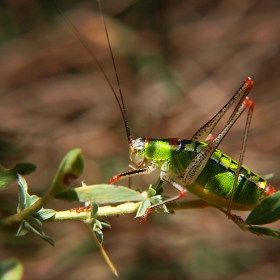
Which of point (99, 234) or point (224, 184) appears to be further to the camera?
point (224, 184)

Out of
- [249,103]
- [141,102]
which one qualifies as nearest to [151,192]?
[249,103]

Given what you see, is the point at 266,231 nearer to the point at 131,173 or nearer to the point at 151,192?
the point at 151,192

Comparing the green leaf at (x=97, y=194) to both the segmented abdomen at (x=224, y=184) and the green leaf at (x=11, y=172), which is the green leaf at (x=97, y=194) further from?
the segmented abdomen at (x=224, y=184)

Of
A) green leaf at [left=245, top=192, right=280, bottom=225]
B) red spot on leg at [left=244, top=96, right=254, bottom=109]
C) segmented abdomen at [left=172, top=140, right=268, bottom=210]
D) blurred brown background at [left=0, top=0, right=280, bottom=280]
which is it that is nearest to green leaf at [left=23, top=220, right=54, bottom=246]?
green leaf at [left=245, top=192, right=280, bottom=225]

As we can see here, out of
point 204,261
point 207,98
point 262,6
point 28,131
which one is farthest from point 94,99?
point 262,6

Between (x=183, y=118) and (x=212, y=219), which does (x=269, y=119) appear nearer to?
(x=183, y=118)
